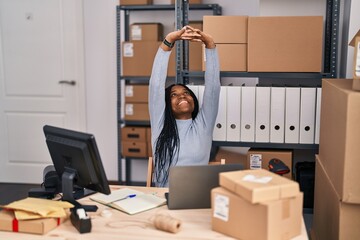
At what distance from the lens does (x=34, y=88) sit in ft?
15.2

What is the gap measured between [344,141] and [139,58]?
265 centimetres

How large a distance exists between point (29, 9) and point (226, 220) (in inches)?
141

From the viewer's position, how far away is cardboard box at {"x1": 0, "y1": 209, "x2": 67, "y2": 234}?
168cm

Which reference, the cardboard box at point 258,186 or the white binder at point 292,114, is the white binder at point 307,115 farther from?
the cardboard box at point 258,186

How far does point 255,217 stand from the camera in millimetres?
1527

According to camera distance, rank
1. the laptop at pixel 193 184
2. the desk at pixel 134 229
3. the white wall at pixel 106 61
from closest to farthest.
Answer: the desk at pixel 134 229, the laptop at pixel 193 184, the white wall at pixel 106 61

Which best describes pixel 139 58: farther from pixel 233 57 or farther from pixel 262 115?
pixel 262 115

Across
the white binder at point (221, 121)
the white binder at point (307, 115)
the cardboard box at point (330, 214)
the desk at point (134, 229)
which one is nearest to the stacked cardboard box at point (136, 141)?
the white binder at point (221, 121)

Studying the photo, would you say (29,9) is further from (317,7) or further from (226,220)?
(226,220)

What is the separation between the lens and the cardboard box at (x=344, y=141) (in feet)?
5.74

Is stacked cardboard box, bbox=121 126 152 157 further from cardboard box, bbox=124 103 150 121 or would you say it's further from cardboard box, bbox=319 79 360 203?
cardboard box, bbox=319 79 360 203

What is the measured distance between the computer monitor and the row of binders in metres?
1.21

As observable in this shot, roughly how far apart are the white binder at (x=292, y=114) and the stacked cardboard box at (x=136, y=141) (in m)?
1.62

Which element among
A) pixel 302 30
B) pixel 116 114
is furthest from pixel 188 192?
pixel 116 114
